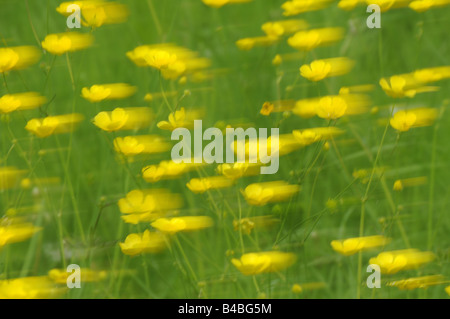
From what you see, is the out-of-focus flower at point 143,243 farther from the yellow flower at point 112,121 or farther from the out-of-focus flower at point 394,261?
the out-of-focus flower at point 394,261

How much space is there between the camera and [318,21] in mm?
1730

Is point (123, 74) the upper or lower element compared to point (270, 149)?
upper

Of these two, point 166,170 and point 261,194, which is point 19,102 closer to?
point 166,170

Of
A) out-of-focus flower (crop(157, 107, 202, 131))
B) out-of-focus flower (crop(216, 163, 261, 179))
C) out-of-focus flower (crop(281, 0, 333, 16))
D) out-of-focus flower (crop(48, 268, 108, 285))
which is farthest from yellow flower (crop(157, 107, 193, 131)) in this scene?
out-of-focus flower (crop(281, 0, 333, 16))

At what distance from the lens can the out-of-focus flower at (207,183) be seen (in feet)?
3.42

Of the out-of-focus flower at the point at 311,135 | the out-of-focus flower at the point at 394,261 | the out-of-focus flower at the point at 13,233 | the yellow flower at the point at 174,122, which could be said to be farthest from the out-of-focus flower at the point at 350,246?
the out-of-focus flower at the point at 13,233

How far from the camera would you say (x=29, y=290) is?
3.11 feet

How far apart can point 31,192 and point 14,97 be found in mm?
314

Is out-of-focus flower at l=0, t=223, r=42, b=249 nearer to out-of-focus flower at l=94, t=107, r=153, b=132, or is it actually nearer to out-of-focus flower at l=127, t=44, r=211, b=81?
out-of-focus flower at l=94, t=107, r=153, b=132

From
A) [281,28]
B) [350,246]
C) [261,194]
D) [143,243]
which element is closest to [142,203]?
[143,243]

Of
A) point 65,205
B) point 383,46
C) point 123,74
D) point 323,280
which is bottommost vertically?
point 323,280

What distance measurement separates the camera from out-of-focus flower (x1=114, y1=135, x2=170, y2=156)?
1.05 metres

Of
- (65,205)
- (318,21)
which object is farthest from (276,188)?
(318,21)
